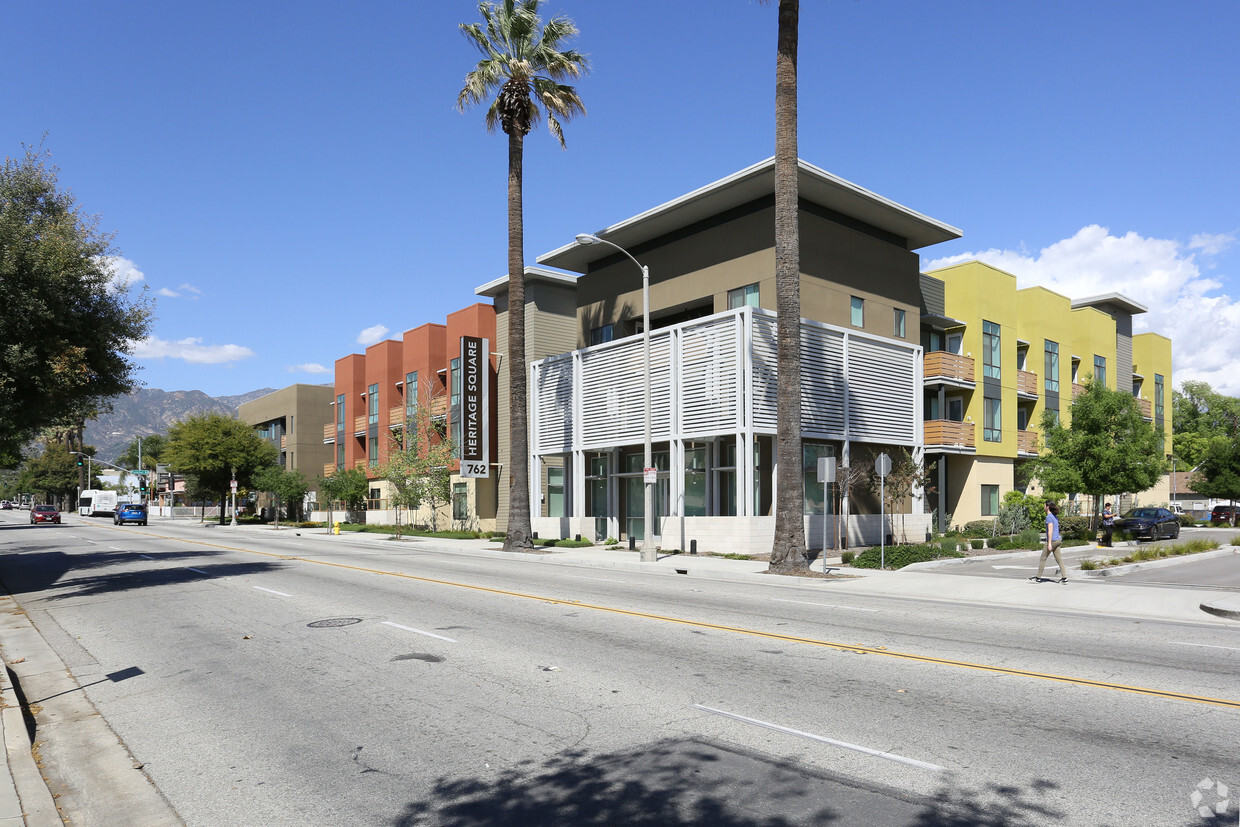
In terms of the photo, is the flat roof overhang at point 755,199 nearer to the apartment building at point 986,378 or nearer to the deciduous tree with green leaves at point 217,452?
the apartment building at point 986,378

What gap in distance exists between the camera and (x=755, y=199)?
31188 millimetres

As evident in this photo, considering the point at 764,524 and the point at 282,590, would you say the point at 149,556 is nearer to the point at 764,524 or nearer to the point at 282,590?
the point at 282,590

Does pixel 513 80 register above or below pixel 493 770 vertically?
above


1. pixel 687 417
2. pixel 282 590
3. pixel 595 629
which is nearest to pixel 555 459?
pixel 687 417

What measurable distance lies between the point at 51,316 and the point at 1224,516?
6483 cm

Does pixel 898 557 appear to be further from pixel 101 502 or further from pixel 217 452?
pixel 101 502

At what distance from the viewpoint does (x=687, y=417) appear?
1172 inches

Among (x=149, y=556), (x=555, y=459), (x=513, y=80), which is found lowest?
(x=149, y=556)

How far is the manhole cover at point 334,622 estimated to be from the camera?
12.0 meters

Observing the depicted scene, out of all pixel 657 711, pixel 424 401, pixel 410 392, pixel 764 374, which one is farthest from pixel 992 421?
pixel 657 711

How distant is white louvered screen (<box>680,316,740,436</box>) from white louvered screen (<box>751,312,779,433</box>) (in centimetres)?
67

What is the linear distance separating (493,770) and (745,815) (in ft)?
6.08

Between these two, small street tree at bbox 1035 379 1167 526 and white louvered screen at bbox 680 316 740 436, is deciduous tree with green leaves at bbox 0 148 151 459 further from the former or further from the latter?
small street tree at bbox 1035 379 1167 526

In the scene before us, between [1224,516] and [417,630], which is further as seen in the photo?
[1224,516]
